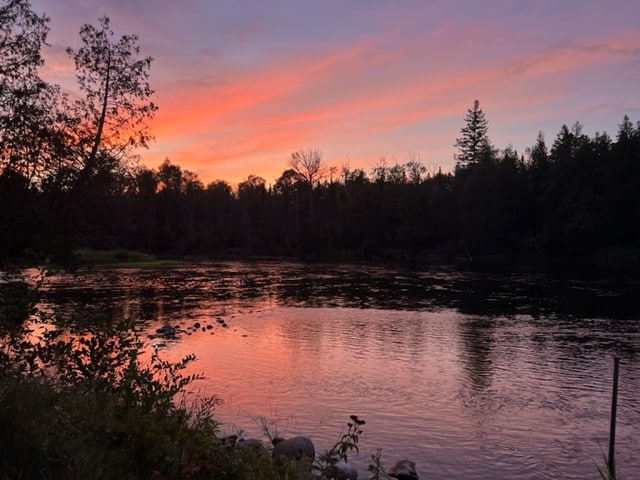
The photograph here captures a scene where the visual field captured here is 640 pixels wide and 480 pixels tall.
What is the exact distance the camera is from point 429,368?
16.7m

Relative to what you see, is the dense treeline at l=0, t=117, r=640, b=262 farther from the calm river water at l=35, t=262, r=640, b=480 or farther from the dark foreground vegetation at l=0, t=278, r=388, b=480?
the dark foreground vegetation at l=0, t=278, r=388, b=480

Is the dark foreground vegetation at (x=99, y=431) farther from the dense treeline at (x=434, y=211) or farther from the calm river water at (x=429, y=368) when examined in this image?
the dense treeline at (x=434, y=211)

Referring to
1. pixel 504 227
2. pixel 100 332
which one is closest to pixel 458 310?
pixel 100 332

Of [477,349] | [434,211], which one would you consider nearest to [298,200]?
[434,211]

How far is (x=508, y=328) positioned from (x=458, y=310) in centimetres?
539

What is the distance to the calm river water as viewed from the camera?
10.7 meters

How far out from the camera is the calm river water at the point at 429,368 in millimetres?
10703

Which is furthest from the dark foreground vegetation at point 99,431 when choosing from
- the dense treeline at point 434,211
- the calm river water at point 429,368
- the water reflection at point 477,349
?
the dense treeline at point 434,211

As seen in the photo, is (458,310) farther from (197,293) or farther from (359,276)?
(359,276)

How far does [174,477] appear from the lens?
18.9ft

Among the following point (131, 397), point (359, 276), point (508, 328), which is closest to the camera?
point (131, 397)

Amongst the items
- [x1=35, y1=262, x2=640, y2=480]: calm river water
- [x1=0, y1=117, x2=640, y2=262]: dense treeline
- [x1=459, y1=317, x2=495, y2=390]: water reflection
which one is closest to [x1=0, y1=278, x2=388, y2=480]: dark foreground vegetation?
[x1=35, y1=262, x2=640, y2=480]: calm river water

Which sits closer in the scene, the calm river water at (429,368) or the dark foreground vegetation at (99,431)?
the dark foreground vegetation at (99,431)

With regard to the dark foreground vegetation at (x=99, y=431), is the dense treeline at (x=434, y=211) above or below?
above
